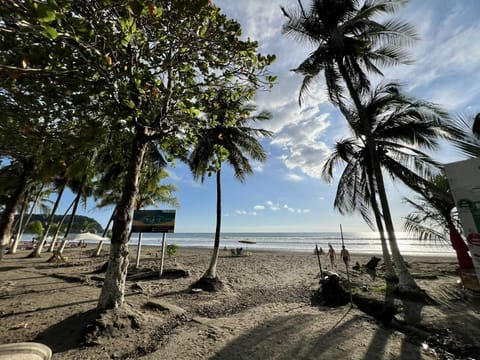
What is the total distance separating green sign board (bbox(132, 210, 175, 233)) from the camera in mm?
10422

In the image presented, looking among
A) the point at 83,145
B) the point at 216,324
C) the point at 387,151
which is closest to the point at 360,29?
the point at 387,151

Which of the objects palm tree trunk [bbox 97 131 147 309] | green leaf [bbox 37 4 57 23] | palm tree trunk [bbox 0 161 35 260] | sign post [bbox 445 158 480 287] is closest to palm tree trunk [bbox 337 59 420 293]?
sign post [bbox 445 158 480 287]

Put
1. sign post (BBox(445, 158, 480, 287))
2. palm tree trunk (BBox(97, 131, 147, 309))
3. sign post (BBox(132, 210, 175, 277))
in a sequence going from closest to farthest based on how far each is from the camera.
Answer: sign post (BBox(445, 158, 480, 287)) < palm tree trunk (BBox(97, 131, 147, 309)) < sign post (BBox(132, 210, 175, 277))

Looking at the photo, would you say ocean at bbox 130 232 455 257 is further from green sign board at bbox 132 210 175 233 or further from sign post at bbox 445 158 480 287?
green sign board at bbox 132 210 175 233

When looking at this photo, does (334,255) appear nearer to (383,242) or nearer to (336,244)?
(383,242)

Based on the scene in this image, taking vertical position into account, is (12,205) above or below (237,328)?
above

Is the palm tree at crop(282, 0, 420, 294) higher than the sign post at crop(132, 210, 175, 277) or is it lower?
higher

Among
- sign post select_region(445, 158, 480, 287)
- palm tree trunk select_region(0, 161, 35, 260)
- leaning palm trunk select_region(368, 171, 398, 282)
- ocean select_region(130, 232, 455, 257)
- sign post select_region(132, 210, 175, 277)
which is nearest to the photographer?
sign post select_region(445, 158, 480, 287)

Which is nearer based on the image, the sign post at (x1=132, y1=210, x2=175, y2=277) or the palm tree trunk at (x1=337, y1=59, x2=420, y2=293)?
the palm tree trunk at (x1=337, y1=59, x2=420, y2=293)

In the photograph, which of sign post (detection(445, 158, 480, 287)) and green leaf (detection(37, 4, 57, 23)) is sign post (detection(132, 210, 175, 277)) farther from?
sign post (detection(445, 158, 480, 287))

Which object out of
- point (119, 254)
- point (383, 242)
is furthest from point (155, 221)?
point (383, 242)

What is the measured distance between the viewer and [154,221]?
1069 centimetres

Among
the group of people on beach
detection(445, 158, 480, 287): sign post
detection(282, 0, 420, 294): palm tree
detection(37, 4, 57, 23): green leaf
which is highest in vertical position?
detection(282, 0, 420, 294): palm tree

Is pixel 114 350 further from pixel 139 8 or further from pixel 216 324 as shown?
pixel 139 8
